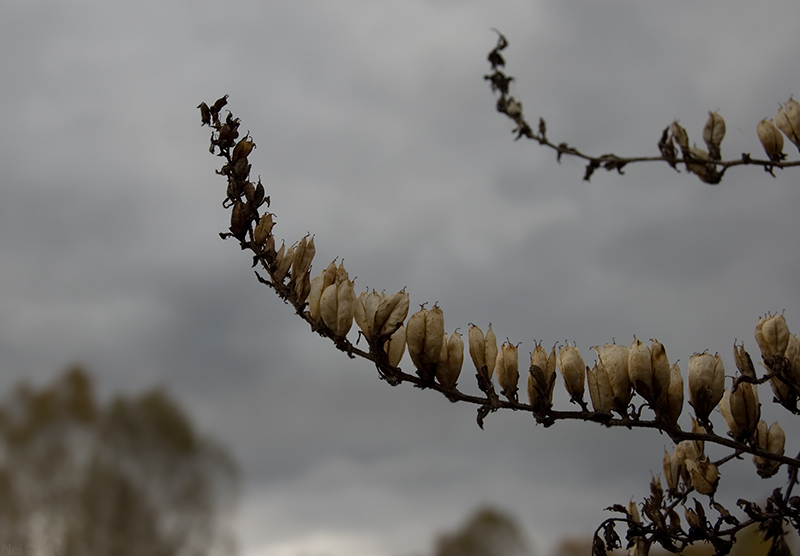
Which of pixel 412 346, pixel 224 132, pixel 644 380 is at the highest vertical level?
pixel 224 132

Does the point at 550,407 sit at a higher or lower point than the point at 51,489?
lower

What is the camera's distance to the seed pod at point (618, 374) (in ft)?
7.93

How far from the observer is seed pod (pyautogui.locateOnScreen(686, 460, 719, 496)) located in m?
2.62

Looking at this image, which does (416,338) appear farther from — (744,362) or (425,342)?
(744,362)

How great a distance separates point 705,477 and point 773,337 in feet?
1.70

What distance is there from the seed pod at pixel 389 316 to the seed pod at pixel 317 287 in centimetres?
21

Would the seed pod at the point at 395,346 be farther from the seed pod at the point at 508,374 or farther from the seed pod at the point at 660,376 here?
the seed pod at the point at 660,376

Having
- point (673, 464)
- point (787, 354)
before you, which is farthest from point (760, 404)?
point (673, 464)

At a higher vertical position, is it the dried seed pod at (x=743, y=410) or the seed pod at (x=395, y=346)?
the seed pod at (x=395, y=346)

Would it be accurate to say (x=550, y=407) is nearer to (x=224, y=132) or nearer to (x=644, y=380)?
(x=644, y=380)

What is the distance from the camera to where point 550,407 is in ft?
7.96

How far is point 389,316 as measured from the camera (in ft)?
7.91

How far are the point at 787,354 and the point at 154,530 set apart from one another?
28.7 metres

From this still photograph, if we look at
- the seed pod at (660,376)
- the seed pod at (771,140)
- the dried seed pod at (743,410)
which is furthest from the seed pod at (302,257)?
the seed pod at (771,140)
